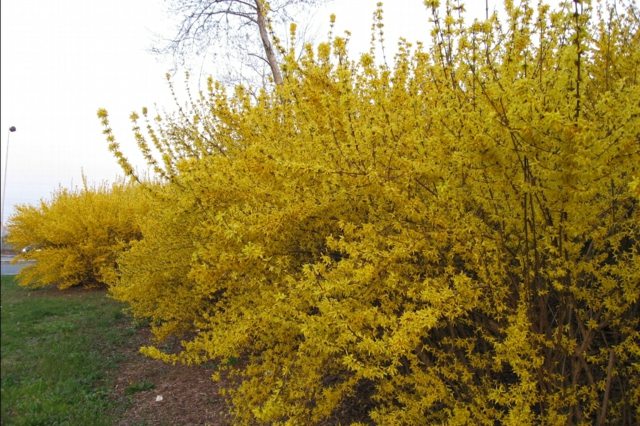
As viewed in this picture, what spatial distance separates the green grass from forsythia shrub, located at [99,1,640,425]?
1.37m

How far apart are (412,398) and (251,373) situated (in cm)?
119

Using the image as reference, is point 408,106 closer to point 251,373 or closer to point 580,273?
point 580,273

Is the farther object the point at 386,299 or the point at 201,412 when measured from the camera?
the point at 201,412

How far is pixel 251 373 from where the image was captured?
136 inches

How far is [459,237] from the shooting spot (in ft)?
8.07

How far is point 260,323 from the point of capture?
10.1 feet

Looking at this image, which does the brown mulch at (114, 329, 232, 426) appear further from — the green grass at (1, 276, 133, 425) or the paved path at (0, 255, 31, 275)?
the paved path at (0, 255, 31, 275)

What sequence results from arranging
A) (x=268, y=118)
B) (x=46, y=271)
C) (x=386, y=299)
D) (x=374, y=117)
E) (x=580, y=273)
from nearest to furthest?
(x=580, y=273) → (x=386, y=299) → (x=374, y=117) → (x=268, y=118) → (x=46, y=271)

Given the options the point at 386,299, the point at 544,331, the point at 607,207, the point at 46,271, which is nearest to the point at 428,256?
the point at 386,299

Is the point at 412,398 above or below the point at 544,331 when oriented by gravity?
below

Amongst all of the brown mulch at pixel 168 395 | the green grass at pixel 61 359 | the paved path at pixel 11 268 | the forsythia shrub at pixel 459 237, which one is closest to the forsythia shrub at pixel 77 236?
the green grass at pixel 61 359

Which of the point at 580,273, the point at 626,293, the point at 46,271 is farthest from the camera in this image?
the point at 46,271

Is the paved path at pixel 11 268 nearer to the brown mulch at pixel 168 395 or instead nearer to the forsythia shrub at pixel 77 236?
the forsythia shrub at pixel 77 236

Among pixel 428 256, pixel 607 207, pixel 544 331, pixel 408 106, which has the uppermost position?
pixel 408 106
